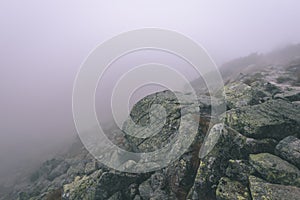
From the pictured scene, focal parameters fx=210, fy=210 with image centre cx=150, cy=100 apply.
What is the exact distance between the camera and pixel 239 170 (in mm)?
11695

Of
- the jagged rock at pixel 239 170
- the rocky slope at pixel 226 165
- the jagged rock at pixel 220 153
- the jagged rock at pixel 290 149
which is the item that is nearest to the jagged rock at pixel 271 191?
the rocky slope at pixel 226 165

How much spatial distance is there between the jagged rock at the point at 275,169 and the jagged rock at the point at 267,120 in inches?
79.0

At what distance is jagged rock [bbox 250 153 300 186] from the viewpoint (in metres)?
10.4

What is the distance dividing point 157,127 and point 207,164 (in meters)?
6.21

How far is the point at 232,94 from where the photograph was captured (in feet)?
68.8

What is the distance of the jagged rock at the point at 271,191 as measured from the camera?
941 cm

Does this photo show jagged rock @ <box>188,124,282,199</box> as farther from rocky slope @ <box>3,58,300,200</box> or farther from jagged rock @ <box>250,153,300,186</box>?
jagged rock @ <box>250,153,300,186</box>

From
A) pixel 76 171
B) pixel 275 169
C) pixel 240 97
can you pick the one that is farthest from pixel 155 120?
pixel 76 171

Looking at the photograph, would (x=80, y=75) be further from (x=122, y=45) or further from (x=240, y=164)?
(x=240, y=164)

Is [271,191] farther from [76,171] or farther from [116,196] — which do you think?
[76,171]

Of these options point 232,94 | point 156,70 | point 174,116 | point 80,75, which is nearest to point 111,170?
point 174,116

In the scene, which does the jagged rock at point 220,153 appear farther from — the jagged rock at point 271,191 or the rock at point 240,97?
the rock at point 240,97

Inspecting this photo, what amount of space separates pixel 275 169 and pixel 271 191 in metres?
1.49

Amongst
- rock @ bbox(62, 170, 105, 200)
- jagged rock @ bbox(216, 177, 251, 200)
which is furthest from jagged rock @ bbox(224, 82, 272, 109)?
rock @ bbox(62, 170, 105, 200)
